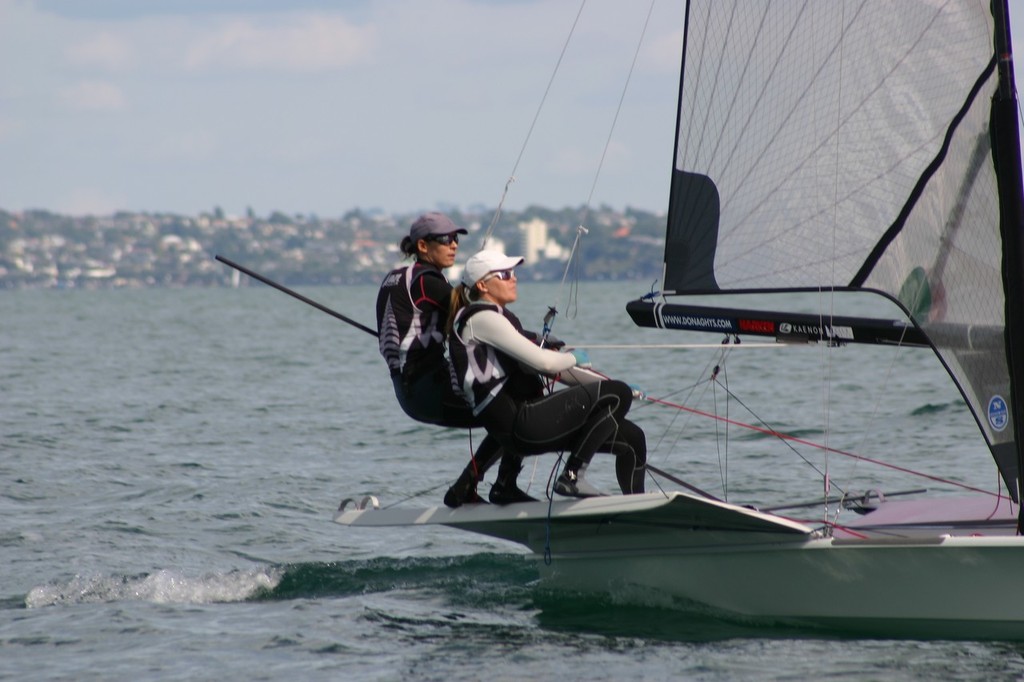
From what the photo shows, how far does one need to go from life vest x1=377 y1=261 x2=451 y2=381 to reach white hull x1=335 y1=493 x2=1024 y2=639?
2.06 ft

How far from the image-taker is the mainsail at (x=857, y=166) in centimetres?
555

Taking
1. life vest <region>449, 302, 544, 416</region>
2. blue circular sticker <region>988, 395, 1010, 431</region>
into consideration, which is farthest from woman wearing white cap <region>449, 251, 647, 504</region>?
blue circular sticker <region>988, 395, 1010, 431</region>

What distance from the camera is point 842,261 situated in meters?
5.92

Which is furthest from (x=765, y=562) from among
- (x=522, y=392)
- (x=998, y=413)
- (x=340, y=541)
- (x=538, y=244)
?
(x=538, y=244)

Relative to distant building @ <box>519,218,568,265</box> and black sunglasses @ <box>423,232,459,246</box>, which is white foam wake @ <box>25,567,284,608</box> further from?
distant building @ <box>519,218,568,265</box>

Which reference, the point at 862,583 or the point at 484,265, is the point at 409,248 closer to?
the point at 484,265

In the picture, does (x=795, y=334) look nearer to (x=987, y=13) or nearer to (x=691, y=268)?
(x=691, y=268)

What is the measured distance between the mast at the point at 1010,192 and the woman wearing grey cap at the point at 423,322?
6.63ft

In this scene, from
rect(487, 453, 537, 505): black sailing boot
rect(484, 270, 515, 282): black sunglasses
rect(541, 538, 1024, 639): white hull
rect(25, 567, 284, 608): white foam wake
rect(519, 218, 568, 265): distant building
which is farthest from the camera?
rect(519, 218, 568, 265): distant building

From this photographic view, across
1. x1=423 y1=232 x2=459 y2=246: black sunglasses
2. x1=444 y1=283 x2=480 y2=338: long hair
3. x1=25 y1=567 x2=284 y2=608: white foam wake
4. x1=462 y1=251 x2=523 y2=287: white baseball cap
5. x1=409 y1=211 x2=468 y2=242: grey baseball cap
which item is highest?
x1=409 y1=211 x2=468 y2=242: grey baseball cap

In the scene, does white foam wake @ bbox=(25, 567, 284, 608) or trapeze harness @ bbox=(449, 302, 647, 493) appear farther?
white foam wake @ bbox=(25, 567, 284, 608)

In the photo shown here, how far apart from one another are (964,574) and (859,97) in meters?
1.88

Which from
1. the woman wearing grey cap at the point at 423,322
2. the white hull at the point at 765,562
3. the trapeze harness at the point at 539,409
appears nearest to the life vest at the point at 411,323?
the woman wearing grey cap at the point at 423,322

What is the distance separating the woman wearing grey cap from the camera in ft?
18.8
